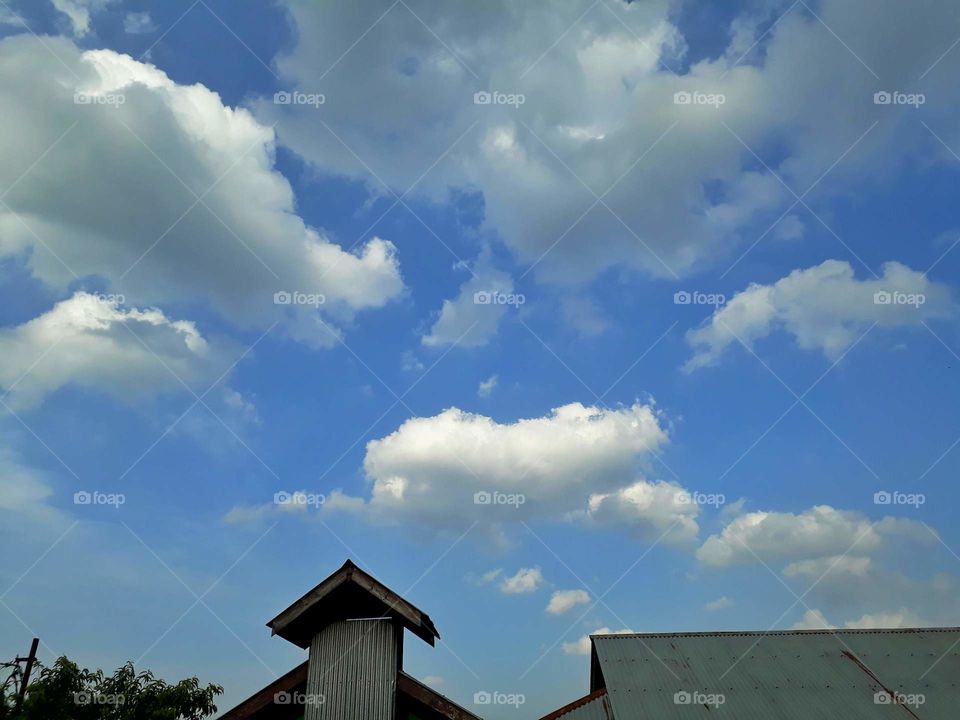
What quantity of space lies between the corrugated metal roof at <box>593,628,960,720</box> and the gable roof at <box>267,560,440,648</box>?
618 cm

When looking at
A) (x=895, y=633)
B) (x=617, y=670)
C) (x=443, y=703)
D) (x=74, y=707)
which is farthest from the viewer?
(x=74, y=707)

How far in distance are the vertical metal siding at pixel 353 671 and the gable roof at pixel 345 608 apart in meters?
0.31

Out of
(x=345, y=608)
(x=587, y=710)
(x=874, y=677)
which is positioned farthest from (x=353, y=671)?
(x=874, y=677)

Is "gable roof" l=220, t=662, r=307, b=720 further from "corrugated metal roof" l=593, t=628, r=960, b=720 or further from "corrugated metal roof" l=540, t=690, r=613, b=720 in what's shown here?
"corrugated metal roof" l=593, t=628, r=960, b=720

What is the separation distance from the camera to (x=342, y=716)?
17.0 meters

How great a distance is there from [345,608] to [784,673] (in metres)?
13.6

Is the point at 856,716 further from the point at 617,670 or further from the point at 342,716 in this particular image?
the point at 342,716

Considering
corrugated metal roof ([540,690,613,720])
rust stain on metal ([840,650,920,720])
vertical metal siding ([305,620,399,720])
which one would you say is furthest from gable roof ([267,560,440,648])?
rust stain on metal ([840,650,920,720])

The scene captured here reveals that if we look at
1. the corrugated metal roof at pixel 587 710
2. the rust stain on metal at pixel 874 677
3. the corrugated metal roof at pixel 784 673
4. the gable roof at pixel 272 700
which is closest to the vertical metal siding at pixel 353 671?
the gable roof at pixel 272 700

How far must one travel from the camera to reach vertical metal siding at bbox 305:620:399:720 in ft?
55.9

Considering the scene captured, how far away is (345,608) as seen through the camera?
729 inches

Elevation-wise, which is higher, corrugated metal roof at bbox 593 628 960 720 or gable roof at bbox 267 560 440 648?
gable roof at bbox 267 560 440 648

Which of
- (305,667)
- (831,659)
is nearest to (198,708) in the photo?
(305,667)

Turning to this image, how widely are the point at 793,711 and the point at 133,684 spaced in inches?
1184
